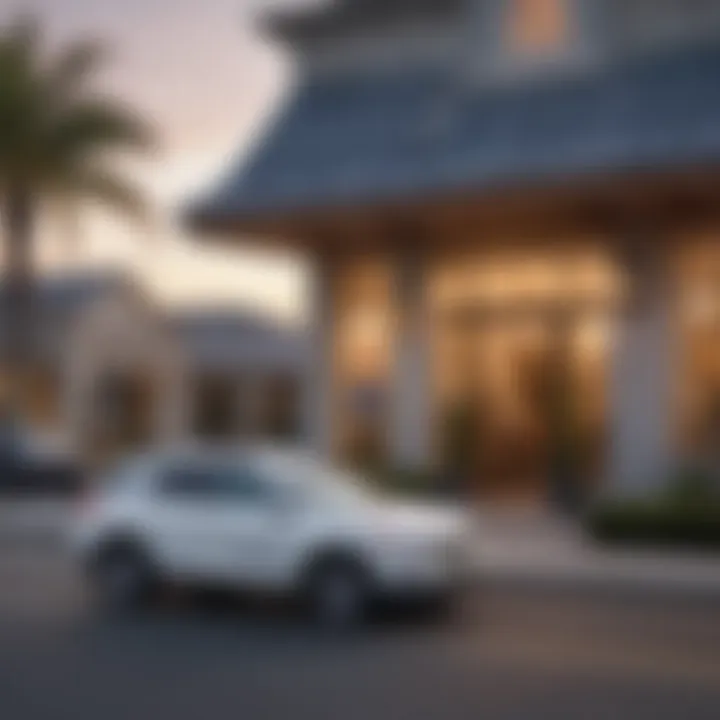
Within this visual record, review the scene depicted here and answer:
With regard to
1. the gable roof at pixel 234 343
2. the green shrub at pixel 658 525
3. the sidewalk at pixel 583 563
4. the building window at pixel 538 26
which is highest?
the building window at pixel 538 26

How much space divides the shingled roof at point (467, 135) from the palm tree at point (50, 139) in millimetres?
6817

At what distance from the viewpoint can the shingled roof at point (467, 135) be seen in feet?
64.7

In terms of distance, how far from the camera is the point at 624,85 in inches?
839

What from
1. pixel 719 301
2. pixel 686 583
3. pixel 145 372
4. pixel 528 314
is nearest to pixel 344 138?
pixel 528 314

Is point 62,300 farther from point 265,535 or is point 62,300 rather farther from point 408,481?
point 265,535

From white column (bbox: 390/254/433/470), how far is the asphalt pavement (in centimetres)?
815

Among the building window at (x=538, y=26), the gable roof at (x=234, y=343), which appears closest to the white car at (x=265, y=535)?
the building window at (x=538, y=26)

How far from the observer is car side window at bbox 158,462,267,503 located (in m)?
14.7

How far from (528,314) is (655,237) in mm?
3010

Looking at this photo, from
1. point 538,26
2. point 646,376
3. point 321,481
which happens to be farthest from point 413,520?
point 538,26

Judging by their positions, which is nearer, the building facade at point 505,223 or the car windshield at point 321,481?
the car windshield at point 321,481

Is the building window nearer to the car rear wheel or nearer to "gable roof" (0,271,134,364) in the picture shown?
the car rear wheel

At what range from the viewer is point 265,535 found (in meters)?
14.4

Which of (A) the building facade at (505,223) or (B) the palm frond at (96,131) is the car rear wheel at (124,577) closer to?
(A) the building facade at (505,223)
